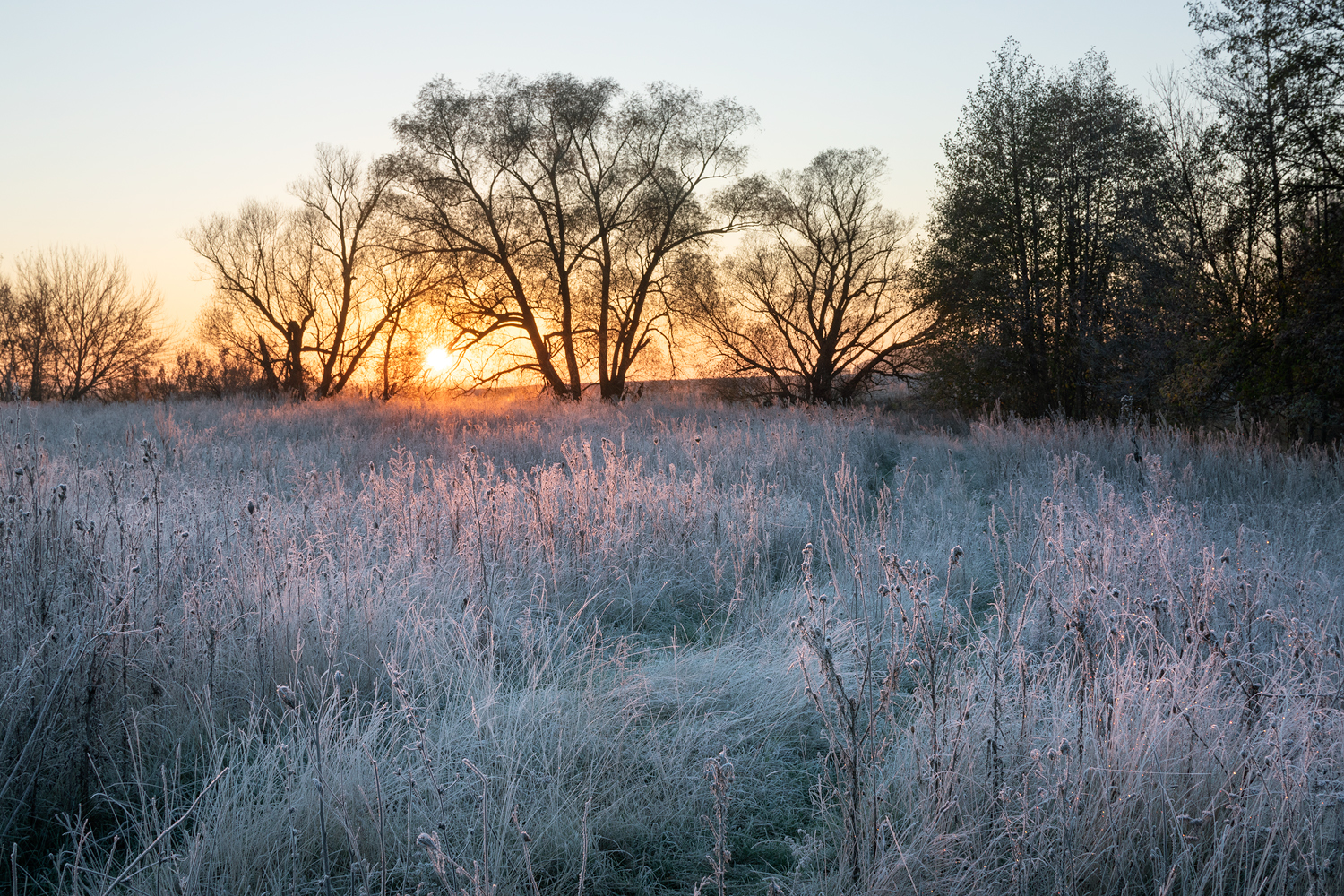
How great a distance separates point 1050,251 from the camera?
567 inches

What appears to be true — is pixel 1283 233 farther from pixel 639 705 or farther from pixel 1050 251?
pixel 639 705

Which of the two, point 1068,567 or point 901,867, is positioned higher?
point 1068,567

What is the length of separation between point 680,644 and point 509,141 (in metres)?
18.9

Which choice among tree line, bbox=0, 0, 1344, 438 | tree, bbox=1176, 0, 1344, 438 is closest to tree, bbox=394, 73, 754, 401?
tree line, bbox=0, 0, 1344, 438

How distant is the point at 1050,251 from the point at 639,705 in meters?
14.5

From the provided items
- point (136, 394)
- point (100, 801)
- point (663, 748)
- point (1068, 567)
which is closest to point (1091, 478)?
point (1068, 567)

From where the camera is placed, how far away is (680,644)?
4.14 metres

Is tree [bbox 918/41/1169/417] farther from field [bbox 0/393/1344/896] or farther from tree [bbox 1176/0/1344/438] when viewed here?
field [bbox 0/393/1344/896]

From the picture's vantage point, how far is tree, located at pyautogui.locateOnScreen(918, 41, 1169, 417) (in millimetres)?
12695

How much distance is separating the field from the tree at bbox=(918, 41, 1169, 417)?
7825 millimetres

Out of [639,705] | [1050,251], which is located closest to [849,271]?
[1050,251]

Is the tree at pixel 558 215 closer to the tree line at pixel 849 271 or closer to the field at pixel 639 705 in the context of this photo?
the tree line at pixel 849 271

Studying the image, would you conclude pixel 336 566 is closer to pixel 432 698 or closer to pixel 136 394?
pixel 432 698

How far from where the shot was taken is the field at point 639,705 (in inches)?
77.8
